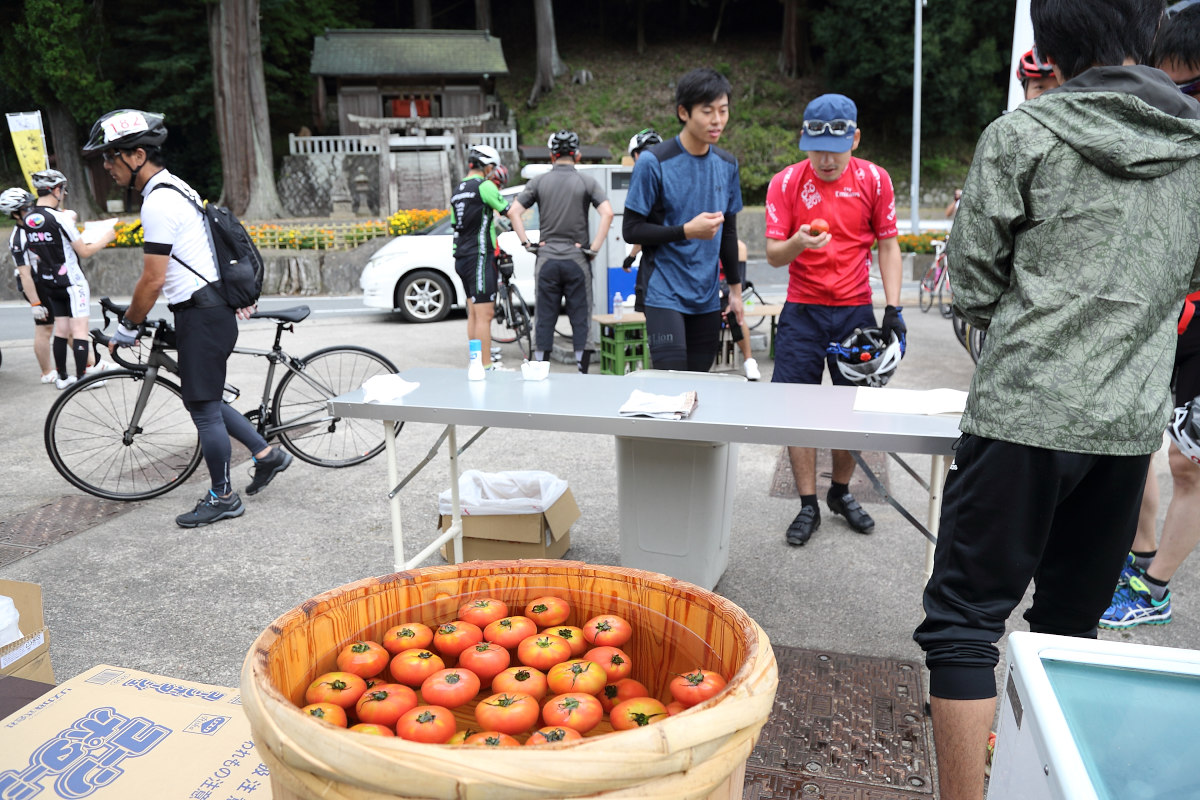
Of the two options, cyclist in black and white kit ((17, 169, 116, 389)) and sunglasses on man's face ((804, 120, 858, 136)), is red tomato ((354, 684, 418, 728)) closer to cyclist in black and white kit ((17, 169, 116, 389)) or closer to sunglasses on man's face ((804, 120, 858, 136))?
sunglasses on man's face ((804, 120, 858, 136))

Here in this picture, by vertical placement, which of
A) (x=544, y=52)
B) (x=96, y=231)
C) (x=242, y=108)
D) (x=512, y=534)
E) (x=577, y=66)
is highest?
(x=544, y=52)

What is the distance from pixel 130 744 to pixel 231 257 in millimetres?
2980

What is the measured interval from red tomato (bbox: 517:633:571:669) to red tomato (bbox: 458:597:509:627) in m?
0.10

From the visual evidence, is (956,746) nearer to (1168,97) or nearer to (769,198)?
(1168,97)

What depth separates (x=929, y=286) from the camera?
12.3 metres

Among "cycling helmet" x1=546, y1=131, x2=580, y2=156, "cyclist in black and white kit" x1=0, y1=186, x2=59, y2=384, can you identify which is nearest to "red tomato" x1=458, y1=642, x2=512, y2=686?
"cycling helmet" x1=546, y1=131, x2=580, y2=156

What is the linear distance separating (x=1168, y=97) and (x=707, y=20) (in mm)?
44782

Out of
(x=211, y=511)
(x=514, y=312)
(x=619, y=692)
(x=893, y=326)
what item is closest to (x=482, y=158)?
(x=514, y=312)

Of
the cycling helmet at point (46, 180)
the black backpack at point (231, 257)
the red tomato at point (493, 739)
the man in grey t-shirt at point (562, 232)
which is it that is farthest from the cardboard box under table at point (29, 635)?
the cycling helmet at point (46, 180)

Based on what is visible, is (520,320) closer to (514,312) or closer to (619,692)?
(514,312)

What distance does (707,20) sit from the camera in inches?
1676

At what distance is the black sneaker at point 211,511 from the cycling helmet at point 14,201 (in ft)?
15.9

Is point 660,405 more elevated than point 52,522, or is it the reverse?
point 660,405

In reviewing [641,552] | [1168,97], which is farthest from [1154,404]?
[641,552]
